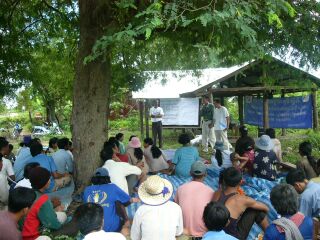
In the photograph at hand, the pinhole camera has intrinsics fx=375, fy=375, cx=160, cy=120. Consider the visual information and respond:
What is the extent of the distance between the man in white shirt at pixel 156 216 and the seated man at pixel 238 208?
1.88 ft

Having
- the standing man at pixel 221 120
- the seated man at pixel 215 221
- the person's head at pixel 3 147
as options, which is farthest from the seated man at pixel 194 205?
the standing man at pixel 221 120

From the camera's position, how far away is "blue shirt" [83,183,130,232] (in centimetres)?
457

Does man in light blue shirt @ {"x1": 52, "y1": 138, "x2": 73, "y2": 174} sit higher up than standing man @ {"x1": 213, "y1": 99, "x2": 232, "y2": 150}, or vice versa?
standing man @ {"x1": 213, "y1": 99, "x2": 232, "y2": 150}

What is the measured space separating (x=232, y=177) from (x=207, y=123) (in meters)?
8.66

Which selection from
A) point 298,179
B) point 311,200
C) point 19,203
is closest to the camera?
point 19,203

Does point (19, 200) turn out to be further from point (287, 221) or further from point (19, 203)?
point (287, 221)

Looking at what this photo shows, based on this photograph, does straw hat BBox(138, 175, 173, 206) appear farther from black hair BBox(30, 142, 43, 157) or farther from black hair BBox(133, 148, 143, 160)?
black hair BBox(133, 148, 143, 160)

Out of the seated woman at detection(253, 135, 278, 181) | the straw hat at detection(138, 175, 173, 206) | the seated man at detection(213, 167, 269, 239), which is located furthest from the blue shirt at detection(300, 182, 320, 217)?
the seated woman at detection(253, 135, 278, 181)

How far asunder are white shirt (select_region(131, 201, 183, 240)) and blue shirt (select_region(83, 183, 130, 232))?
0.88 metres

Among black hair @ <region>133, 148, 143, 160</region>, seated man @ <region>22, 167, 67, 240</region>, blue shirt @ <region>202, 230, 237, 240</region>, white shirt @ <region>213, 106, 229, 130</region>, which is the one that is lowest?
seated man @ <region>22, 167, 67, 240</region>

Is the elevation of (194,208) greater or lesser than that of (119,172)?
lesser

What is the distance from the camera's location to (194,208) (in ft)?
14.0

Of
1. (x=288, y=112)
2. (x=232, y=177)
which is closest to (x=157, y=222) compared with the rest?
(x=232, y=177)

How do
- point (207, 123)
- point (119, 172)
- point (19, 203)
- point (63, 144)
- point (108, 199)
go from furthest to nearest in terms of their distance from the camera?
1. point (207, 123)
2. point (63, 144)
3. point (119, 172)
4. point (108, 199)
5. point (19, 203)
